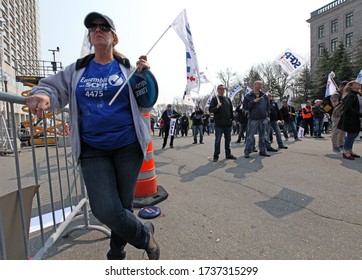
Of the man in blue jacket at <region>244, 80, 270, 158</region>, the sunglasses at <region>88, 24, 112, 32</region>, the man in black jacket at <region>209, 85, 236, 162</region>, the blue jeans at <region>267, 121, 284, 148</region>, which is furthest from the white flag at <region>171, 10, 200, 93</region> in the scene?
the blue jeans at <region>267, 121, 284, 148</region>

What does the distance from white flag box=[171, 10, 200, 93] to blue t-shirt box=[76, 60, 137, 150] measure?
2.67 meters

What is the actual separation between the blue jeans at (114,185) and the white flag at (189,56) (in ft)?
9.72

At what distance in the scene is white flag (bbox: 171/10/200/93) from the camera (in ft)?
15.0

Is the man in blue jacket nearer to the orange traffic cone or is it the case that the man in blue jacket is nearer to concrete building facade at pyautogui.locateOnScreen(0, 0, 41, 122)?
the orange traffic cone

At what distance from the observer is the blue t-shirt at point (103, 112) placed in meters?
1.78

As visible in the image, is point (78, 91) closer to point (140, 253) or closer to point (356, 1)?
point (140, 253)

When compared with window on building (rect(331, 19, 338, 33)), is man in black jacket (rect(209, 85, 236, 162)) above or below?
below

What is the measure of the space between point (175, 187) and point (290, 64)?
5.47 m

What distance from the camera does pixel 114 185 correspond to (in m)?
1.83

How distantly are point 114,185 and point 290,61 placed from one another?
729cm

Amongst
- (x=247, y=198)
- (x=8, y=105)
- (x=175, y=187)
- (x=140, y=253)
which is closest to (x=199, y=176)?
(x=175, y=187)

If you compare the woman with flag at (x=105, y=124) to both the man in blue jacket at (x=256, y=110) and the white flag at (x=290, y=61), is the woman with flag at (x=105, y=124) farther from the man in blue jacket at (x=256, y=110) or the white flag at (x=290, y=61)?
the white flag at (x=290, y=61)

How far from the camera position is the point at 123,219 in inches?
70.4

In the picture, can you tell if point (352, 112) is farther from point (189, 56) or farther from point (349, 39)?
point (349, 39)
